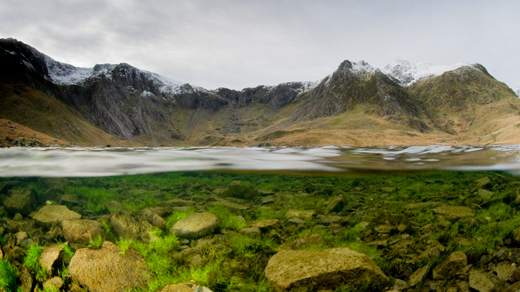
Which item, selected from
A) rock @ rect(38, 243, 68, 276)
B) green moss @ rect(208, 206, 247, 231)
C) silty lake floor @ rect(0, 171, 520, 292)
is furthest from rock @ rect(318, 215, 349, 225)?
rock @ rect(38, 243, 68, 276)

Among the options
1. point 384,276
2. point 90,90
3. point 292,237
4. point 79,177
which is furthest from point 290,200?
point 90,90

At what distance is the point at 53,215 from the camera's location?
17.6 ft

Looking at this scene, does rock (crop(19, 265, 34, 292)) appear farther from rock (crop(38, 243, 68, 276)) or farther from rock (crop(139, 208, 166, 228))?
rock (crop(139, 208, 166, 228))

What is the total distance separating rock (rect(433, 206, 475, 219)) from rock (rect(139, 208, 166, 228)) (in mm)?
6264

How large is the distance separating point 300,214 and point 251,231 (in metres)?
1.72

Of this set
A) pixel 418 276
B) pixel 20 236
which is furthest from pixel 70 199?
pixel 418 276

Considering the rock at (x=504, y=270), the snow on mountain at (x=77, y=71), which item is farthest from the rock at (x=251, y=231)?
the snow on mountain at (x=77, y=71)

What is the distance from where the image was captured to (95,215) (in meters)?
5.74

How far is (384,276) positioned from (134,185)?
27.4ft

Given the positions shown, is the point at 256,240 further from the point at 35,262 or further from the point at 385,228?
the point at 35,262

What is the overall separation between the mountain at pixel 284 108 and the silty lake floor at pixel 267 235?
2333 inches

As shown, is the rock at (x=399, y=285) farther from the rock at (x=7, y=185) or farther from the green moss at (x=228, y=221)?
the rock at (x=7, y=185)

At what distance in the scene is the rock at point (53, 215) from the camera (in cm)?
516

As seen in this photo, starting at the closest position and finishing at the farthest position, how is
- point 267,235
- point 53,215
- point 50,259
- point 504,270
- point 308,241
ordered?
point 504,270
point 50,259
point 308,241
point 267,235
point 53,215
